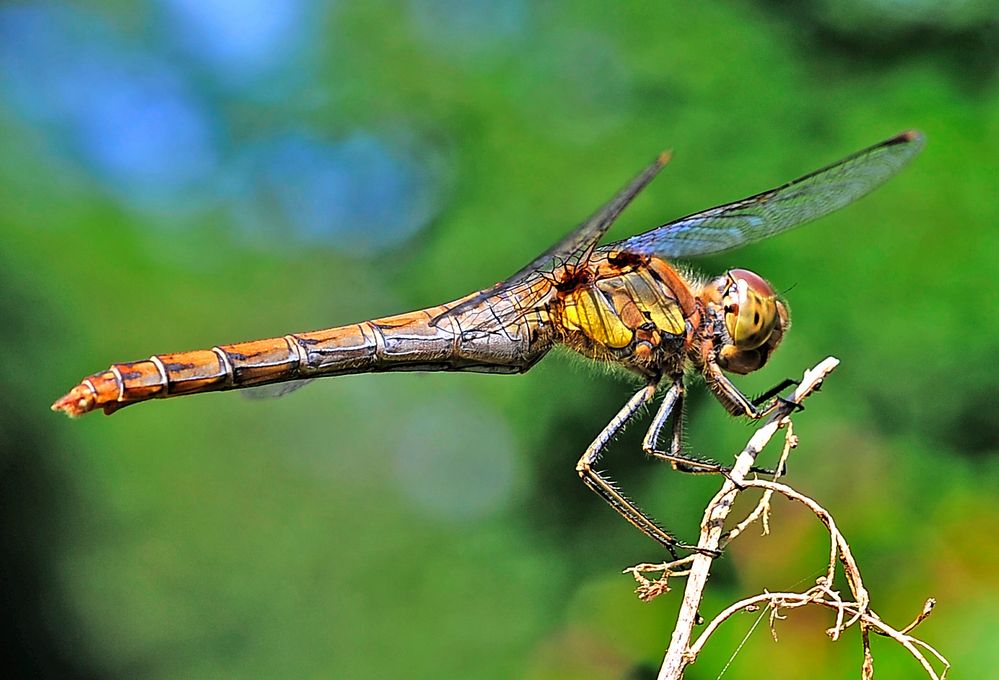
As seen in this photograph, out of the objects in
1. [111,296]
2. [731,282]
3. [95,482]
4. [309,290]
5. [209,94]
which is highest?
[209,94]

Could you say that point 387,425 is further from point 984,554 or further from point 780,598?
point 780,598

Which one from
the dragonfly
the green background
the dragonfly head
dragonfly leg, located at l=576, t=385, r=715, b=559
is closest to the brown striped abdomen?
the dragonfly

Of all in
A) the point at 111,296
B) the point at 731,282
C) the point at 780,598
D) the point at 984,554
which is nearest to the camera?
the point at 780,598

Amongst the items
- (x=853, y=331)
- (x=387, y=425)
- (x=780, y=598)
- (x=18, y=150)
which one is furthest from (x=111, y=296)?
(x=780, y=598)

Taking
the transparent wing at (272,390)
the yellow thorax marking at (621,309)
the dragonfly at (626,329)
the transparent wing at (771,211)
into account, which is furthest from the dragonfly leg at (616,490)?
the transparent wing at (272,390)

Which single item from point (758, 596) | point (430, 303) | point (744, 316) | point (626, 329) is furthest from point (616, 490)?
point (430, 303)

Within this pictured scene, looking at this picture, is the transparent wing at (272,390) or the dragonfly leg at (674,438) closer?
the dragonfly leg at (674,438)

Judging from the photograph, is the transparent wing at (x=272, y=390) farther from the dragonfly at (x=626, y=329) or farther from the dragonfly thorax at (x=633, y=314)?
the dragonfly thorax at (x=633, y=314)
